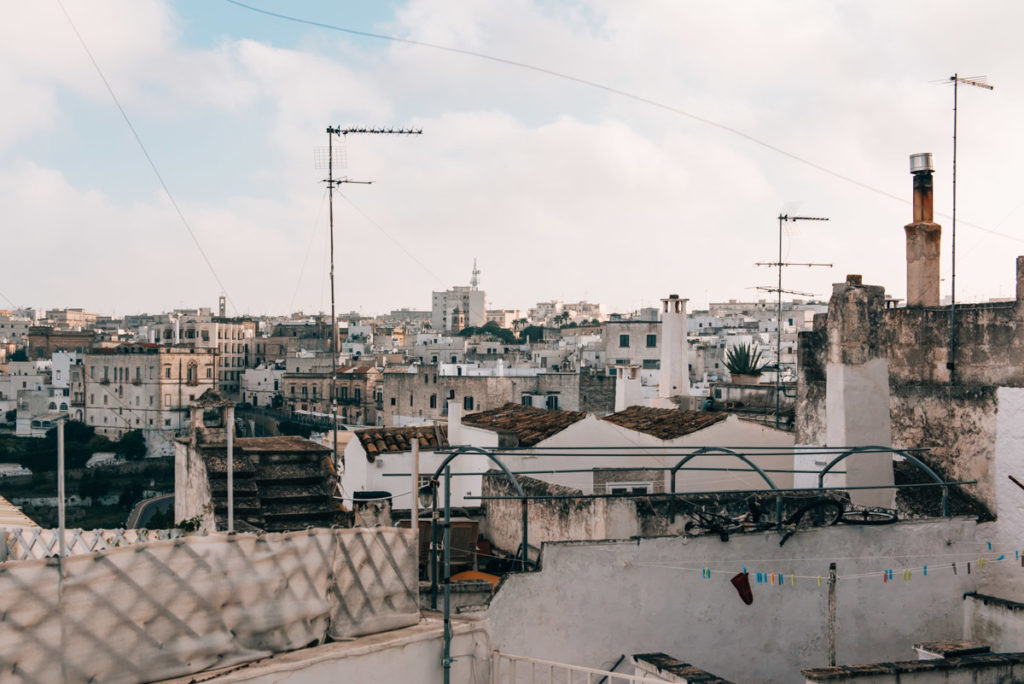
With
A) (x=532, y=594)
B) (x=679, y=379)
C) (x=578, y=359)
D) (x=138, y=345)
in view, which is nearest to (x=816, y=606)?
(x=532, y=594)

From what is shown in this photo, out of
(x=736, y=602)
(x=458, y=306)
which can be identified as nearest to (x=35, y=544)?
(x=736, y=602)

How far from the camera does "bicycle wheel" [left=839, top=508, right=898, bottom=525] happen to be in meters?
9.80

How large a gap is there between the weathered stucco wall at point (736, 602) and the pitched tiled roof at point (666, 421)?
267 inches

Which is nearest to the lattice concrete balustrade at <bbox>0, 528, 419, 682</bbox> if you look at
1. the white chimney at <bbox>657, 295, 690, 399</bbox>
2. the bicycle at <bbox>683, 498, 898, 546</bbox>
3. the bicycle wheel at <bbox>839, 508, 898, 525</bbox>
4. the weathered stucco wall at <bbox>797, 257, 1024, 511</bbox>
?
the bicycle at <bbox>683, 498, 898, 546</bbox>

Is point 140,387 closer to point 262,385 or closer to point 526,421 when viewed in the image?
point 262,385

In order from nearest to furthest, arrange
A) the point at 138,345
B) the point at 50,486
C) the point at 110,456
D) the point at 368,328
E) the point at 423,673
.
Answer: the point at 423,673 → the point at 50,486 → the point at 110,456 → the point at 138,345 → the point at 368,328

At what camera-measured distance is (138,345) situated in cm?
7925

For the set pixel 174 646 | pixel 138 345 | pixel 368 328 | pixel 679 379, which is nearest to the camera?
pixel 174 646

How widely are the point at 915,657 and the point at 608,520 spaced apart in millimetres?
3612

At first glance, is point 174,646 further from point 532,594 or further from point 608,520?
point 608,520

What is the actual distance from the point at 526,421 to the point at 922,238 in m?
8.05

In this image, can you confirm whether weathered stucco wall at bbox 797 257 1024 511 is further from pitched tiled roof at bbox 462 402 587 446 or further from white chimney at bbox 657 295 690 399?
white chimney at bbox 657 295 690 399

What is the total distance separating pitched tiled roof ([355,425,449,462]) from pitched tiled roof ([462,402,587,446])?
74cm

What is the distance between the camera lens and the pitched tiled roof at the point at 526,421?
1655 cm
